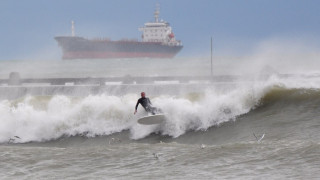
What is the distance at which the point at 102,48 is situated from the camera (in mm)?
131500

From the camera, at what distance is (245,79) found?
2734 centimetres

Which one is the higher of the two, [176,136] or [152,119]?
[152,119]

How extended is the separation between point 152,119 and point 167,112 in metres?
0.86

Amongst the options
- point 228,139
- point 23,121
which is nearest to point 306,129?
point 228,139

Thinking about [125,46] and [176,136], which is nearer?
[176,136]

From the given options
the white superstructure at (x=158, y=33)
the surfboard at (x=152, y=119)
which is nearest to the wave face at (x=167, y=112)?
the surfboard at (x=152, y=119)

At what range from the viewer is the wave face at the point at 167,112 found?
60.1 ft

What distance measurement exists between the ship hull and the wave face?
10907cm

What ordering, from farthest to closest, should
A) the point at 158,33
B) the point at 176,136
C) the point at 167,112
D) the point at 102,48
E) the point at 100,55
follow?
1. the point at 158,33
2. the point at 100,55
3. the point at 102,48
4. the point at 167,112
5. the point at 176,136

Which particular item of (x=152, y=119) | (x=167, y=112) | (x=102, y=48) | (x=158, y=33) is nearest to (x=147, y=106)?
(x=152, y=119)

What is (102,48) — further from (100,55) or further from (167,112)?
(167,112)

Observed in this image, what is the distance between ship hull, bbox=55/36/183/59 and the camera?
13188cm

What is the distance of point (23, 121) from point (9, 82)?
11.4 m

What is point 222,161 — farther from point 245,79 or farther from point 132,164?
point 245,79
